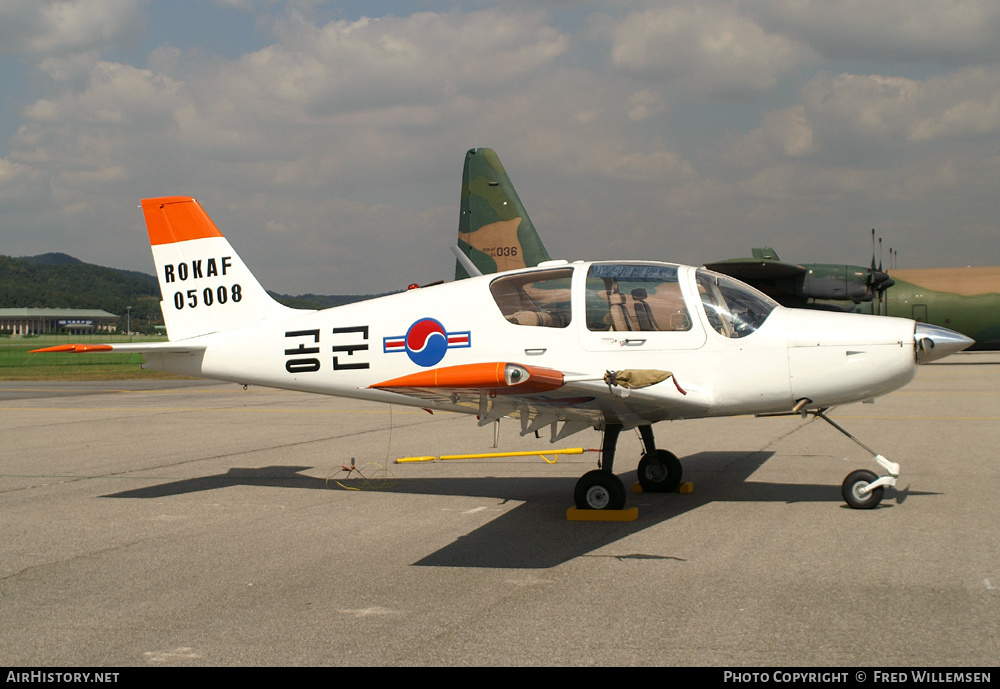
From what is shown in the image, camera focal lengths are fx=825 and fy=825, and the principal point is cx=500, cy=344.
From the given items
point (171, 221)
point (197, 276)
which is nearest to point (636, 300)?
point (197, 276)

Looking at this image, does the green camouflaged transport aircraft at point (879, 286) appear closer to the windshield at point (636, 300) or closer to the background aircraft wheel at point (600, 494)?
the windshield at point (636, 300)

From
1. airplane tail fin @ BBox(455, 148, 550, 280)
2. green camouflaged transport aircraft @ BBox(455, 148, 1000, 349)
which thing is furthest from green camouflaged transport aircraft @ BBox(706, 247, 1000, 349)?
airplane tail fin @ BBox(455, 148, 550, 280)

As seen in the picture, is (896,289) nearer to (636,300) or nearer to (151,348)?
(636,300)

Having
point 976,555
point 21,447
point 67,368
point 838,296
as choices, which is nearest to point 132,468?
point 21,447

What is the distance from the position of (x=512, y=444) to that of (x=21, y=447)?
7599 mm

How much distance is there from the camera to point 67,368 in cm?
4006

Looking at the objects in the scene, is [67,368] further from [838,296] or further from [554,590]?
[554,590]

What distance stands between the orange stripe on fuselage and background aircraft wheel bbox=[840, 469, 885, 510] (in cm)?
752

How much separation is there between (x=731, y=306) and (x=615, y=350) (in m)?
1.16

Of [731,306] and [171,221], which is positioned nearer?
[731,306]

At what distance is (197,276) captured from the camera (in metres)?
9.71

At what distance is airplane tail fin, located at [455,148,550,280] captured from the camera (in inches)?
721

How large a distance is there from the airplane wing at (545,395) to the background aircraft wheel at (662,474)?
2.66 ft

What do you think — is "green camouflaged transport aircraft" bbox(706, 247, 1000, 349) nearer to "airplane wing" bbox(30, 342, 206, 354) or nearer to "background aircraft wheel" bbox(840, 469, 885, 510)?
"background aircraft wheel" bbox(840, 469, 885, 510)
